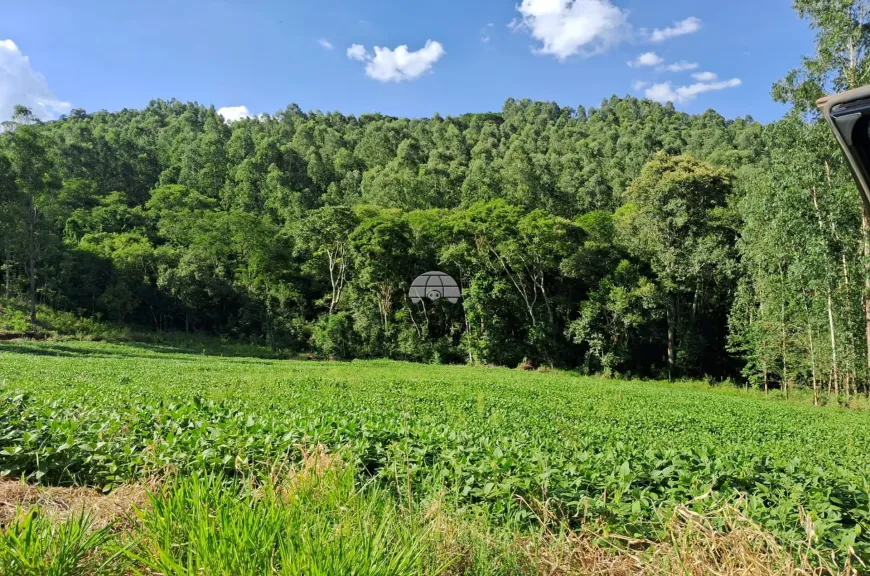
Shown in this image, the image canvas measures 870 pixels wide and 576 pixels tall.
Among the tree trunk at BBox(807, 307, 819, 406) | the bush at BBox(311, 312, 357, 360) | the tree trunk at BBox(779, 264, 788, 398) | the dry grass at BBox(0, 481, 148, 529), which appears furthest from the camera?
the bush at BBox(311, 312, 357, 360)

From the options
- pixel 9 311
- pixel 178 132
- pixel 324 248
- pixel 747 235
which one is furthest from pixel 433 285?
pixel 178 132

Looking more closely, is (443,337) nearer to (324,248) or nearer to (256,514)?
(324,248)

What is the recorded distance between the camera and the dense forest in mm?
15555

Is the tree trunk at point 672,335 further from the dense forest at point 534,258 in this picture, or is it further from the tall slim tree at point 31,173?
the tall slim tree at point 31,173

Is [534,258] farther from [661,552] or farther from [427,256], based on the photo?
[661,552]

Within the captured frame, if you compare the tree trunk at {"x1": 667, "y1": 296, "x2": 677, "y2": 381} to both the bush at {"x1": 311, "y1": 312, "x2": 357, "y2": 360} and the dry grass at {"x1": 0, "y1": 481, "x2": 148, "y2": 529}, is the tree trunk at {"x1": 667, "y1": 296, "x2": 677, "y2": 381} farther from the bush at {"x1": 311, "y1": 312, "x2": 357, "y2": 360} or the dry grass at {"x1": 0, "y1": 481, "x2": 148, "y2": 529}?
the dry grass at {"x1": 0, "y1": 481, "x2": 148, "y2": 529}

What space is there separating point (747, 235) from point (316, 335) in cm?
2326

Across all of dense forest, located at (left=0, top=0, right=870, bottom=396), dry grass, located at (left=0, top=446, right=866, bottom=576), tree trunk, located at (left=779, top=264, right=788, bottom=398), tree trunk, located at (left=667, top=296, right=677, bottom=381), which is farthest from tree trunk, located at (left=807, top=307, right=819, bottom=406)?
dry grass, located at (left=0, top=446, right=866, bottom=576)

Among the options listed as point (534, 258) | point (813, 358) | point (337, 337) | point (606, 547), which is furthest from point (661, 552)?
point (337, 337)

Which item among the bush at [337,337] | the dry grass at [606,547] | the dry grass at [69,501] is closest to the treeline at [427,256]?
the bush at [337,337]

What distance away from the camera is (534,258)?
2825cm

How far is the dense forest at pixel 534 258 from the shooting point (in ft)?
51.0

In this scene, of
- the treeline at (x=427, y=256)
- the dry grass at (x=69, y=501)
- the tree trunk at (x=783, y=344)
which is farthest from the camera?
the treeline at (x=427, y=256)

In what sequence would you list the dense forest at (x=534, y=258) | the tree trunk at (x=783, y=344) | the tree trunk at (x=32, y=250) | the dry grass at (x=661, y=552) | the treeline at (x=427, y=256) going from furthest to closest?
the tree trunk at (x=32, y=250) → the treeline at (x=427, y=256) → the tree trunk at (x=783, y=344) → the dense forest at (x=534, y=258) → the dry grass at (x=661, y=552)
